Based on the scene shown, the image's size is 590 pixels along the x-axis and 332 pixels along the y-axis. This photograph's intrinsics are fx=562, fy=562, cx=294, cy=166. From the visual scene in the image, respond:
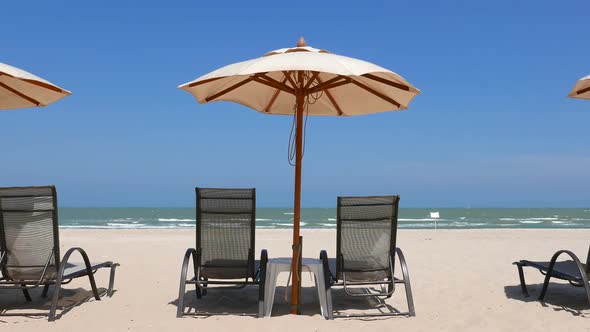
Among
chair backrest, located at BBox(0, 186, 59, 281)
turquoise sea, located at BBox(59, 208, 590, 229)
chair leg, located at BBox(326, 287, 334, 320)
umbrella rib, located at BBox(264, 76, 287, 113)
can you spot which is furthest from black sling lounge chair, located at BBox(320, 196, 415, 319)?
turquoise sea, located at BBox(59, 208, 590, 229)

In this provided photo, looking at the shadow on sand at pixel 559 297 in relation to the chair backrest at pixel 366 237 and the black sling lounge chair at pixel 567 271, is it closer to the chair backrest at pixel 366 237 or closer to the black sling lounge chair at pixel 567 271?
the black sling lounge chair at pixel 567 271

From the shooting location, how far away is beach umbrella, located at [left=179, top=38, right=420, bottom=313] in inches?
178

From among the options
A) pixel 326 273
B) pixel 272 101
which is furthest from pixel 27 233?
pixel 272 101


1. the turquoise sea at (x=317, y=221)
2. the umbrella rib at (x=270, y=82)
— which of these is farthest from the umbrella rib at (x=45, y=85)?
the turquoise sea at (x=317, y=221)

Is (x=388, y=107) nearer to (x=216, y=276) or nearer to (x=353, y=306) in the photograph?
(x=353, y=306)

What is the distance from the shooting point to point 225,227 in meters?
5.28

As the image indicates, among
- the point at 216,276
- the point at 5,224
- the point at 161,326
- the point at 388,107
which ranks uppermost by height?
the point at 388,107

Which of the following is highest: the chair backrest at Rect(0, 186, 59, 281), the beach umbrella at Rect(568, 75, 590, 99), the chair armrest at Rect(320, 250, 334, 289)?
the beach umbrella at Rect(568, 75, 590, 99)

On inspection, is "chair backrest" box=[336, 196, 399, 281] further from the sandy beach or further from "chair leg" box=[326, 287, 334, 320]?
the sandy beach

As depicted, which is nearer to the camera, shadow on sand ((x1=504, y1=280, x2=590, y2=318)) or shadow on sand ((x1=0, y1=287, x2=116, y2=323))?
shadow on sand ((x1=0, y1=287, x2=116, y2=323))

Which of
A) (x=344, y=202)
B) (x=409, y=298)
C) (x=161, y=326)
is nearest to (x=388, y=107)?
(x=344, y=202)

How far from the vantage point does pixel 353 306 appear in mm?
5598

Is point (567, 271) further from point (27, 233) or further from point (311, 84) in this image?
point (27, 233)

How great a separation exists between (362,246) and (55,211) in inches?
113
